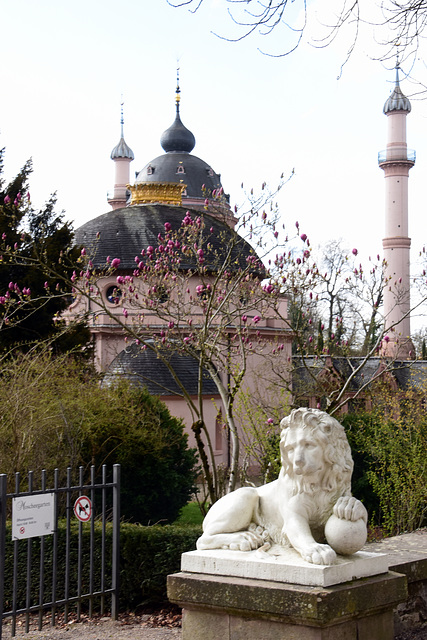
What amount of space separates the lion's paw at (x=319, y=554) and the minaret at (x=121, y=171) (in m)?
56.0

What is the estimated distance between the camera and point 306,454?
5.16 meters

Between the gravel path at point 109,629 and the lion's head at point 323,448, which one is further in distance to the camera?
the gravel path at point 109,629

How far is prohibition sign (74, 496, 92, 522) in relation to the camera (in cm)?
852

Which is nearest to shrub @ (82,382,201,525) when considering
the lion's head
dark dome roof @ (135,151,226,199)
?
the lion's head

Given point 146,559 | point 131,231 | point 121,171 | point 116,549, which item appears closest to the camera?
point 116,549

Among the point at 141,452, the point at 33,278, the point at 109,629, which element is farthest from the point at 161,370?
the point at 109,629

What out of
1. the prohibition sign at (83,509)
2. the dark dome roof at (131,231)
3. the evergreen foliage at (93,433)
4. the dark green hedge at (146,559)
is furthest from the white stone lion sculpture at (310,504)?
the dark dome roof at (131,231)

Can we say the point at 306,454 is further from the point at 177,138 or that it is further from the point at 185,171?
the point at 177,138

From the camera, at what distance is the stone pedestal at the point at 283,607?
15.9 feet

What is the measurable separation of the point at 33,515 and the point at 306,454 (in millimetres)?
3704

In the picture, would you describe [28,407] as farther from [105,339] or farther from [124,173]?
[124,173]

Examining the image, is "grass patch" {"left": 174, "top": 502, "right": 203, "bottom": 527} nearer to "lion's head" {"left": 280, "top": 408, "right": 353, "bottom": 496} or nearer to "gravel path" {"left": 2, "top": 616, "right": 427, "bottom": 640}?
"gravel path" {"left": 2, "top": 616, "right": 427, "bottom": 640}

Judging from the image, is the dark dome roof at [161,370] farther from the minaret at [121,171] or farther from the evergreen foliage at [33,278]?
the minaret at [121,171]

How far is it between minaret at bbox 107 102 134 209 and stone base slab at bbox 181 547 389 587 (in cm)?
5566
